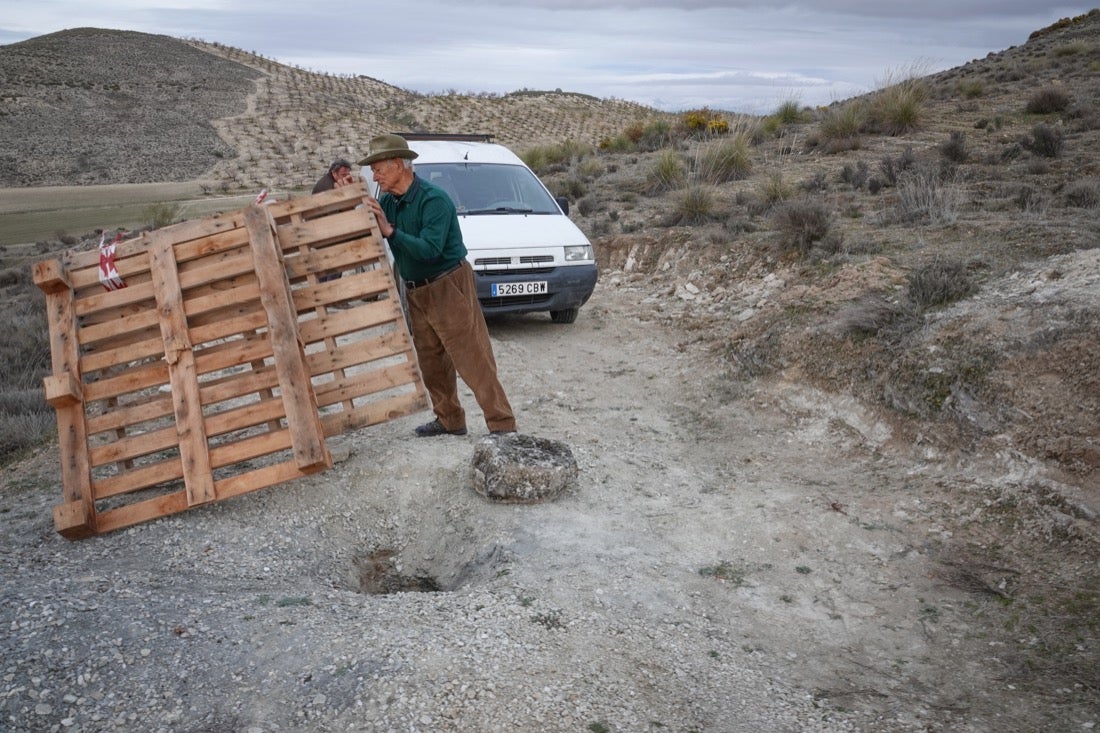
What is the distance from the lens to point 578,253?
7.98 m

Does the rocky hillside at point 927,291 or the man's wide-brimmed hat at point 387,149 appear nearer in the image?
the rocky hillside at point 927,291

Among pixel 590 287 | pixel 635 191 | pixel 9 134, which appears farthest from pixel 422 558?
pixel 9 134

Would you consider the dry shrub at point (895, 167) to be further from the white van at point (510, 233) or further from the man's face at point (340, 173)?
the man's face at point (340, 173)

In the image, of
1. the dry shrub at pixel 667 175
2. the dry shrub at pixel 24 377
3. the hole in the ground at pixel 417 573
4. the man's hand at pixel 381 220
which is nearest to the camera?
the hole in the ground at pixel 417 573

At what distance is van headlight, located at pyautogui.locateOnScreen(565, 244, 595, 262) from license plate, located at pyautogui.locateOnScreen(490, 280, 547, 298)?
1.34 ft

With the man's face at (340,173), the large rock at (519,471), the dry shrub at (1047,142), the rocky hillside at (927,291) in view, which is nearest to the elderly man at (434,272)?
the large rock at (519,471)

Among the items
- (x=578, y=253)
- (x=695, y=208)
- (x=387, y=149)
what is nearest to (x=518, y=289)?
(x=578, y=253)

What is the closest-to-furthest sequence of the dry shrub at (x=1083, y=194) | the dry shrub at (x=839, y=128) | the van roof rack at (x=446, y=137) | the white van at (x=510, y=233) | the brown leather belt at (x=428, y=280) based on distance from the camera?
the brown leather belt at (x=428, y=280), the white van at (x=510, y=233), the dry shrub at (x=1083, y=194), the van roof rack at (x=446, y=137), the dry shrub at (x=839, y=128)

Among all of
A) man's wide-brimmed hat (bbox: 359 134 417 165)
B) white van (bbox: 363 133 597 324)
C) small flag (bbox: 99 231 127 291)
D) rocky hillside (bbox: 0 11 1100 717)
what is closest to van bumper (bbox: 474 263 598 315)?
white van (bbox: 363 133 597 324)

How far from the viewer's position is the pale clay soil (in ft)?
8.85

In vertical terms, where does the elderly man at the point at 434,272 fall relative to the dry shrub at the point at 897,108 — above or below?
below

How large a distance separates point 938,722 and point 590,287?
19.4 feet

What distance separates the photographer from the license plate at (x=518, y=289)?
7535 mm

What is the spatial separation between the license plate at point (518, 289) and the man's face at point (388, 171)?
291 centimetres
